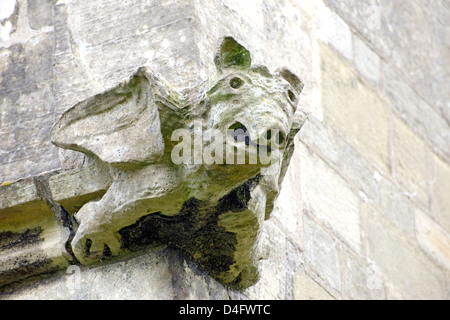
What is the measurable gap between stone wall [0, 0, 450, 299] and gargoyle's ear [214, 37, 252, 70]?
1.05 ft

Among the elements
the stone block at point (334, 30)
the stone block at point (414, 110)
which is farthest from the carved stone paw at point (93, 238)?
the stone block at point (414, 110)

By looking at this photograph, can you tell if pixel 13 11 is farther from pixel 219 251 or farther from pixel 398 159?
pixel 398 159

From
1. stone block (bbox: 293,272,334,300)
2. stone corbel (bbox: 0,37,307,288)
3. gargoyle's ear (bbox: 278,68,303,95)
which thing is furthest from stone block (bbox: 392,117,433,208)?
gargoyle's ear (bbox: 278,68,303,95)

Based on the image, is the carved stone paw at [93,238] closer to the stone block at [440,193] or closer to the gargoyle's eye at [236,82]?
the gargoyle's eye at [236,82]

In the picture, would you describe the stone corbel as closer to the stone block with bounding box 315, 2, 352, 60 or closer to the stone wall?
the stone wall

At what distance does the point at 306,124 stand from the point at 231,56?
1310 millimetres

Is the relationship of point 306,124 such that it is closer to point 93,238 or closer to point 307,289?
point 307,289

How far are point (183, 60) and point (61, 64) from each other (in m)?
0.44

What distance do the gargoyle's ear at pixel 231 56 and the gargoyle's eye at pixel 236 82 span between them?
50mm

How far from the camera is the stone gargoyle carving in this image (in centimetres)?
225

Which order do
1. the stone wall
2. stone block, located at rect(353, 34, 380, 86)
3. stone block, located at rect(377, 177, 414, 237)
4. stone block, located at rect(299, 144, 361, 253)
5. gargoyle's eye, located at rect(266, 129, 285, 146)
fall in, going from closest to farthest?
gargoyle's eye, located at rect(266, 129, 285, 146) → the stone wall → stone block, located at rect(299, 144, 361, 253) → stone block, located at rect(377, 177, 414, 237) → stone block, located at rect(353, 34, 380, 86)

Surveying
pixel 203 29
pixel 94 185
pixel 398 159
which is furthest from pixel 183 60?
pixel 398 159

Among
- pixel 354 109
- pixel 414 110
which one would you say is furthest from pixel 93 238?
pixel 414 110

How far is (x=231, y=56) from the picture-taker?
7.67 ft
